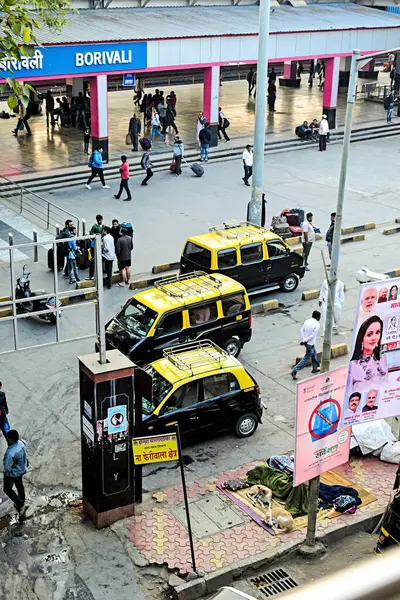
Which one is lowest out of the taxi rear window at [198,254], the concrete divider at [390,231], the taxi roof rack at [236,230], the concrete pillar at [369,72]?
the concrete pillar at [369,72]

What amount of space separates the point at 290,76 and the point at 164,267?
31.1m

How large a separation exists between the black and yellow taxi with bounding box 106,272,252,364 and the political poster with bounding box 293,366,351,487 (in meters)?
6.14

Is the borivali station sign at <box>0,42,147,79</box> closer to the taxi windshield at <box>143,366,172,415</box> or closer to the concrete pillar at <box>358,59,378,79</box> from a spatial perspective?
the taxi windshield at <box>143,366,172,415</box>

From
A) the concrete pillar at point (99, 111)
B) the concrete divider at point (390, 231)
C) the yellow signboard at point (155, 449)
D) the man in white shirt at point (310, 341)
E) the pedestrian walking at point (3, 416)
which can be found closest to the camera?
the yellow signboard at point (155, 449)

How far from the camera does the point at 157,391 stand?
13508mm

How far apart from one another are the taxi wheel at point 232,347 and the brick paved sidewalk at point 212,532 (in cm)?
439

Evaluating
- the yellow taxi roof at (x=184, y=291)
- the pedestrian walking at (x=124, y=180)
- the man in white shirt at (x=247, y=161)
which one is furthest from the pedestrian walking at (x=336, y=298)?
the man in white shirt at (x=247, y=161)

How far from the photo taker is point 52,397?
15492 millimetres

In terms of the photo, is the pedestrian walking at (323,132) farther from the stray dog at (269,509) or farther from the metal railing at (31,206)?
the stray dog at (269,509)

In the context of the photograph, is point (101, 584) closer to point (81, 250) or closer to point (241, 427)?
point (241, 427)

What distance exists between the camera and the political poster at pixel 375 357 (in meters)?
9.46

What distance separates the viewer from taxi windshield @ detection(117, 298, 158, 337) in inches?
627

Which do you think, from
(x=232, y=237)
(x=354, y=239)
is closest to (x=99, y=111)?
(x=354, y=239)

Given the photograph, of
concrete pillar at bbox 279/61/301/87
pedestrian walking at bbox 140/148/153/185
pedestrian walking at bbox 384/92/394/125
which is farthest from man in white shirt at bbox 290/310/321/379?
concrete pillar at bbox 279/61/301/87
